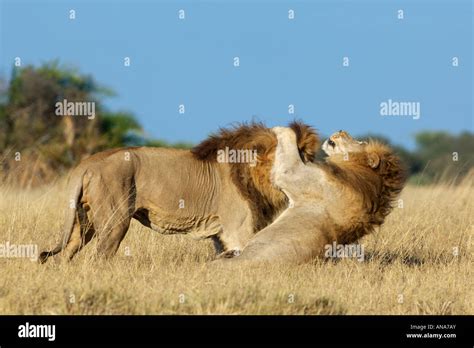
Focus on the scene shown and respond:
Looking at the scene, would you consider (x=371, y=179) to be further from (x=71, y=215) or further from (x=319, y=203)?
(x=71, y=215)

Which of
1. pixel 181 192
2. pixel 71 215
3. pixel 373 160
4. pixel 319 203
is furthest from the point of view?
pixel 373 160

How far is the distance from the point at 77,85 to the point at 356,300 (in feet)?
91.1

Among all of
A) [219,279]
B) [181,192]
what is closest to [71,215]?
[181,192]

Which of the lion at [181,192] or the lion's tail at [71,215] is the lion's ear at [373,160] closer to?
the lion at [181,192]

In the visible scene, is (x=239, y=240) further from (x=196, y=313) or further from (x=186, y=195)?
(x=196, y=313)

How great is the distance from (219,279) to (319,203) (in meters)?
1.40

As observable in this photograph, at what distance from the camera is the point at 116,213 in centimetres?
835

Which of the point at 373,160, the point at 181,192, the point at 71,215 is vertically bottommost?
the point at 71,215

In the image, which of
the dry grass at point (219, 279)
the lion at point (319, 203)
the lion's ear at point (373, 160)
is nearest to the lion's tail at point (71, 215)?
the dry grass at point (219, 279)

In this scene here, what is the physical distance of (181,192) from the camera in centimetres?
876

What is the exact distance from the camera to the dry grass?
22.4 feet

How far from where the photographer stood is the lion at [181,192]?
27.5ft
